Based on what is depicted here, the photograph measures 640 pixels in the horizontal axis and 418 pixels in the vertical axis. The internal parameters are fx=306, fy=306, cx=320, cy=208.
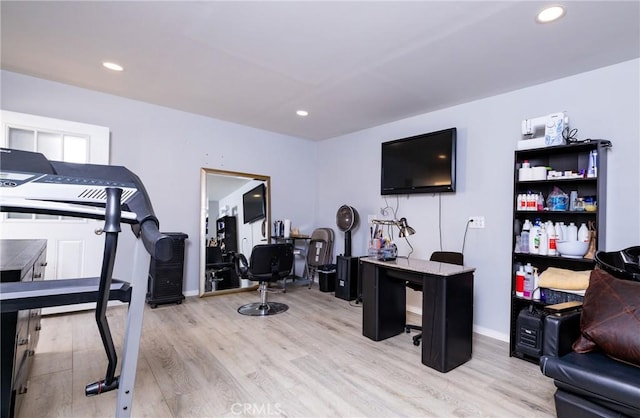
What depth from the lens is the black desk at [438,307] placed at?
233 cm

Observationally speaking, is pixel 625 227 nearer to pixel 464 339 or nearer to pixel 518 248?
pixel 518 248

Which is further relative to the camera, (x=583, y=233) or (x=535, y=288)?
(x=535, y=288)

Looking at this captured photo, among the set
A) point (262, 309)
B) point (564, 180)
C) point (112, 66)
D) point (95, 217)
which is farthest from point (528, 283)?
point (112, 66)

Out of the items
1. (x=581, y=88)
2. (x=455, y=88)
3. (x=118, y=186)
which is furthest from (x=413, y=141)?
(x=118, y=186)

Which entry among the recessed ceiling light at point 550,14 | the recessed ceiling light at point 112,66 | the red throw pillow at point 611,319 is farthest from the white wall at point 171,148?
the red throw pillow at point 611,319

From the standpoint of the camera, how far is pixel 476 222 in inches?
130

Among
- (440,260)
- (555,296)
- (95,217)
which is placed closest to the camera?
(95,217)

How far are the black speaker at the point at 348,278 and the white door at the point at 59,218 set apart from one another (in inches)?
116

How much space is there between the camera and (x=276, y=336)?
2936 millimetres

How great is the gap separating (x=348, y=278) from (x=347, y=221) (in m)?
0.83

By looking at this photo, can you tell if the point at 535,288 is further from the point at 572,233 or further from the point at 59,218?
the point at 59,218

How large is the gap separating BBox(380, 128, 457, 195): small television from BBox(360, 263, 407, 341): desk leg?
4.16 feet

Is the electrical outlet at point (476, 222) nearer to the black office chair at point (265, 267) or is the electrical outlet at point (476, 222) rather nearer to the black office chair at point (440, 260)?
the black office chair at point (440, 260)

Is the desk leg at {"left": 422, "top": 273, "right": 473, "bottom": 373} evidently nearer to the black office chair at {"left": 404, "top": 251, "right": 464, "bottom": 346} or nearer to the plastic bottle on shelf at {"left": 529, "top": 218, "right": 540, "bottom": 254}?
the black office chair at {"left": 404, "top": 251, "right": 464, "bottom": 346}
